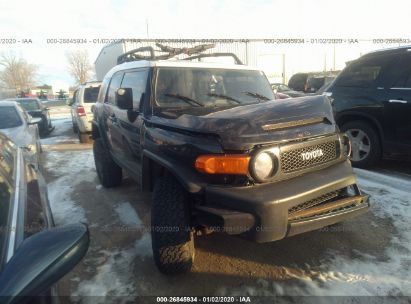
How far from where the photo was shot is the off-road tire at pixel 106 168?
16.4 feet

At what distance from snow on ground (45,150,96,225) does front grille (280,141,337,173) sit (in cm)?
279

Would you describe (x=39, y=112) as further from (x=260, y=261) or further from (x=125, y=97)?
(x=260, y=261)

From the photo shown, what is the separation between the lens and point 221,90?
356 centimetres

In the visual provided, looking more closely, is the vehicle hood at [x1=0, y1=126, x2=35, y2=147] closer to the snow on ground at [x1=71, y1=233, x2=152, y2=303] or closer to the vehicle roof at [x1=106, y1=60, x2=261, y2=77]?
the vehicle roof at [x1=106, y1=60, x2=261, y2=77]

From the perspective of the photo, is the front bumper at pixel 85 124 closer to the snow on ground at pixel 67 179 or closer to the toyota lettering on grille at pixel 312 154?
the snow on ground at pixel 67 179

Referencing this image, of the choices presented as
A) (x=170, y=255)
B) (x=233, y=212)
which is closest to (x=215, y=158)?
(x=233, y=212)

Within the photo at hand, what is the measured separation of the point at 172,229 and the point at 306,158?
1181mm

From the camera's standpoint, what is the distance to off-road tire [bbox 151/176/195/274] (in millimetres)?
2446

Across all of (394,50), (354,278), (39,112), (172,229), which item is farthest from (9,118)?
(394,50)

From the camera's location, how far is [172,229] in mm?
2451

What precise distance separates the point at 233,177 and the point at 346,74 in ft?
13.7

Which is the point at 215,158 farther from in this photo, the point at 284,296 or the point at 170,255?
the point at 284,296

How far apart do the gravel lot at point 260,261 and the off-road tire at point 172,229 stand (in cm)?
23

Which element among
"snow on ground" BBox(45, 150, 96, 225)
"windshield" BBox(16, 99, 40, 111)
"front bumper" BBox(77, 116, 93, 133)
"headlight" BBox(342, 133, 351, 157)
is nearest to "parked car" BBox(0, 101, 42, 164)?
"snow on ground" BBox(45, 150, 96, 225)
